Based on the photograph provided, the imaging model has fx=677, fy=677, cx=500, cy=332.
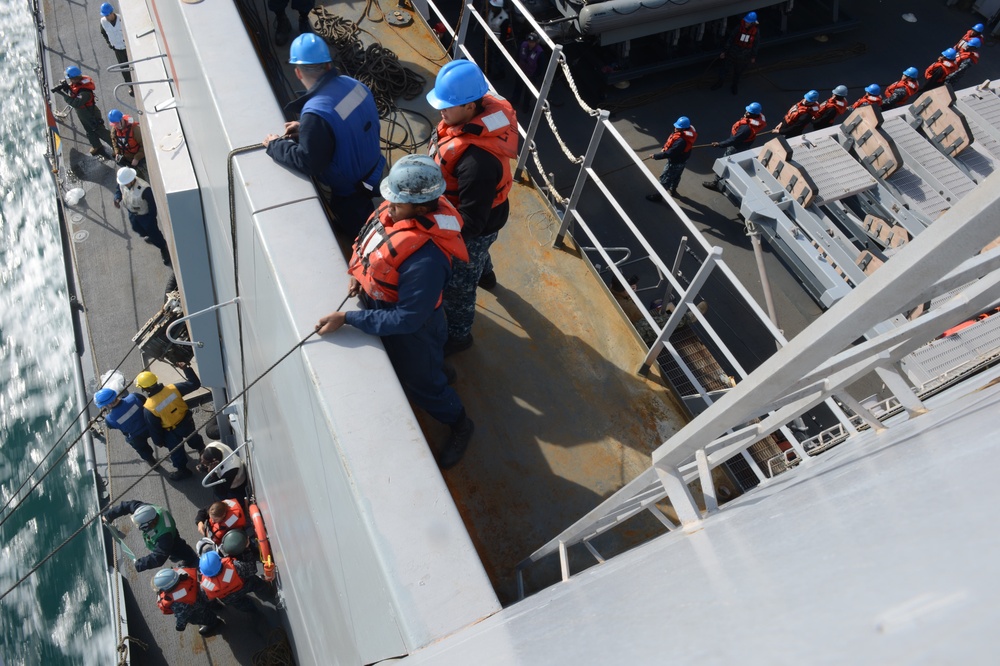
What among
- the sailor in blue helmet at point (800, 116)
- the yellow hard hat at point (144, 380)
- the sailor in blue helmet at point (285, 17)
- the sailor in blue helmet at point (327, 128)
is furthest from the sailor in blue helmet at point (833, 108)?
the yellow hard hat at point (144, 380)

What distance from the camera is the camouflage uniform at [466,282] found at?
12.7ft

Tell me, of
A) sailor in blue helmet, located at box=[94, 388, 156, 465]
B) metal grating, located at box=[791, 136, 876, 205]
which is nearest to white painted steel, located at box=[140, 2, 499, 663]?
sailor in blue helmet, located at box=[94, 388, 156, 465]

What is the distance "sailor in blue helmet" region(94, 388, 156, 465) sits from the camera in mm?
6938

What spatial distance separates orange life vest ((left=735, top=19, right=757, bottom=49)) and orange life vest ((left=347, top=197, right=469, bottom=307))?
9.93 m

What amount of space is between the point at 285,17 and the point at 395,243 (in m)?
4.67

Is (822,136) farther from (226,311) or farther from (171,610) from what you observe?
(171,610)

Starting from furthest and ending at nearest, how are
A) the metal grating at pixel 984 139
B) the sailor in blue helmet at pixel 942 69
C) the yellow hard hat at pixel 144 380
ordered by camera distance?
the sailor in blue helmet at pixel 942 69 → the metal grating at pixel 984 139 → the yellow hard hat at pixel 144 380

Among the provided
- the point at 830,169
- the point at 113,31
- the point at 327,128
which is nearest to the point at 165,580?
the point at 327,128

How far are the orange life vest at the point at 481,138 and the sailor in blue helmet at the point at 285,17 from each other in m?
3.68

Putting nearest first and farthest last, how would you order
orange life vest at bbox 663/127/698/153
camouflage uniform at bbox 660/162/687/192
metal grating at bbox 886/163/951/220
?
metal grating at bbox 886/163/951/220
orange life vest at bbox 663/127/698/153
camouflage uniform at bbox 660/162/687/192

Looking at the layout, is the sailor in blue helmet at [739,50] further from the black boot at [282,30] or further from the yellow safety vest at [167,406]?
the yellow safety vest at [167,406]

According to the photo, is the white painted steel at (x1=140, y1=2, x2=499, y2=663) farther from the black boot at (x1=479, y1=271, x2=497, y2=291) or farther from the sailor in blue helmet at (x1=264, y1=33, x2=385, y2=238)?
the black boot at (x1=479, y1=271, x2=497, y2=291)

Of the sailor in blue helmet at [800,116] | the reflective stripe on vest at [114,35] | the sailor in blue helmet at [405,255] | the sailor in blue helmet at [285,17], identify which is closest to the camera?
the sailor in blue helmet at [405,255]

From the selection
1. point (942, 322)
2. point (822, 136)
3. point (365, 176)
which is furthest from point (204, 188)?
point (822, 136)
